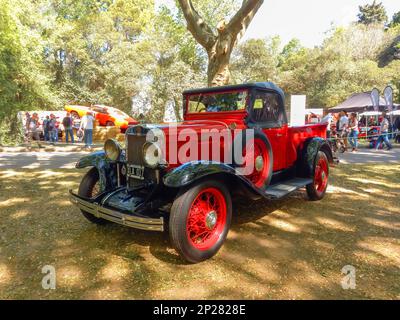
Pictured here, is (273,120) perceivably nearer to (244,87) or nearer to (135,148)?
(244,87)

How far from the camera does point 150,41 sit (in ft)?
72.7

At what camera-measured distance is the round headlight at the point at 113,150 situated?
3764 mm

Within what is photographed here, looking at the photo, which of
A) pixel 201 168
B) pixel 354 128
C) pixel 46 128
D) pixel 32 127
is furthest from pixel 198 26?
pixel 32 127

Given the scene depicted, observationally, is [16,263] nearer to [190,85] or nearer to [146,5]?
[190,85]

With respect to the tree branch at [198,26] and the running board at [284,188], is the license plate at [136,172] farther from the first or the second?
the tree branch at [198,26]

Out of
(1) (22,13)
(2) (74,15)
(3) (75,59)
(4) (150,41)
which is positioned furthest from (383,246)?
(2) (74,15)

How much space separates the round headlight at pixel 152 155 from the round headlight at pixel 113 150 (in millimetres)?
673

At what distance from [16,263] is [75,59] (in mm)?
25058

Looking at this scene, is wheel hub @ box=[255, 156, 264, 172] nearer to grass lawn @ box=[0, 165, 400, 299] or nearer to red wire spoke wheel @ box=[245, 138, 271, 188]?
red wire spoke wheel @ box=[245, 138, 271, 188]

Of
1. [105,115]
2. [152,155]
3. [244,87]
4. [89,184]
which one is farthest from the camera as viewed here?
[105,115]

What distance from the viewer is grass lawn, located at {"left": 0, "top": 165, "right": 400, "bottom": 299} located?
2.53 metres

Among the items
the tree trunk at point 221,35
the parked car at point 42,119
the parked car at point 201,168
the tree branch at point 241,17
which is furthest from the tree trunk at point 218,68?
the parked car at point 42,119

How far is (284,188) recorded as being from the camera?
423 centimetres

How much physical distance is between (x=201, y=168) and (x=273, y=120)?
2012mm
